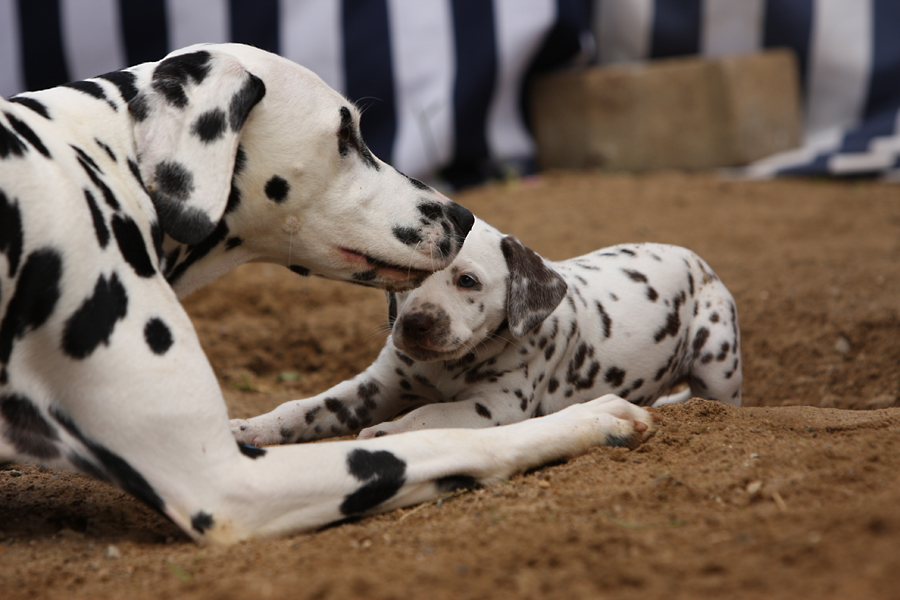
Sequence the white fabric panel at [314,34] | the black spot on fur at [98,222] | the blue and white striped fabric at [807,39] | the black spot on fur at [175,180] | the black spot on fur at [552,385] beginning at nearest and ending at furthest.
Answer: the black spot on fur at [98,222] → the black spot on fur at [175,180] → the black spot on fur at [552,385] → the white fabric panel at [314,34] → the blue and white striped fabric at [807,39]

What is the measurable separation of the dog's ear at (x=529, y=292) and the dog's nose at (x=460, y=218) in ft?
Answer: 1.37

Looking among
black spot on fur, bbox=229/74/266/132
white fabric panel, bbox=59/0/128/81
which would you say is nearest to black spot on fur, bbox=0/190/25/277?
black spot on fur, bbox=229/74/266/132

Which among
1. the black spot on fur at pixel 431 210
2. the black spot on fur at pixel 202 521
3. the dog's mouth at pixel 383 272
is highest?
the black spot on fur at pixel 431 210

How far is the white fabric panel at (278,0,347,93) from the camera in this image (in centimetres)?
872

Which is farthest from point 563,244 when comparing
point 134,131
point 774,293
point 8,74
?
point 8,74

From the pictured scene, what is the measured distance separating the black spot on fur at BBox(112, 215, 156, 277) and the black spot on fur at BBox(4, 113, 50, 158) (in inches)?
10.6

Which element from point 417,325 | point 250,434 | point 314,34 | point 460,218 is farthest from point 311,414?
point 314,34

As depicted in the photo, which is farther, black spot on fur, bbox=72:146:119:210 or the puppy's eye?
the puppy's eye

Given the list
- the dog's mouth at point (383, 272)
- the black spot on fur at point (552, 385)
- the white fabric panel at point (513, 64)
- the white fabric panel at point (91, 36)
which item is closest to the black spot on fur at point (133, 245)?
the dog's mouth at point (383, 272)

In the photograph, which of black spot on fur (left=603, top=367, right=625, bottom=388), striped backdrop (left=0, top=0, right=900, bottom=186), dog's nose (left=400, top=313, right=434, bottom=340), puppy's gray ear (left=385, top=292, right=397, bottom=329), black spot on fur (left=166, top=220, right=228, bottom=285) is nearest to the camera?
black spot on fur (left=166, top=220, right=228, bottom=285)

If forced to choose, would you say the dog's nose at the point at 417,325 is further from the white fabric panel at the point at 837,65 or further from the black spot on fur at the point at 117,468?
the white fabric panel at the point at 837,65

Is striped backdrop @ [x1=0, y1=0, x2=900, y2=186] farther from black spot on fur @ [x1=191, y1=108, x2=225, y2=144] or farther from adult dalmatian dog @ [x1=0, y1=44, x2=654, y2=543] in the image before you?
black spot on fur @ [x1=191, y1=108, x2=225, y2=144]

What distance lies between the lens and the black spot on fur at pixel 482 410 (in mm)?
3551

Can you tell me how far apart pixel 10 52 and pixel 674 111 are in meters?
6.64
